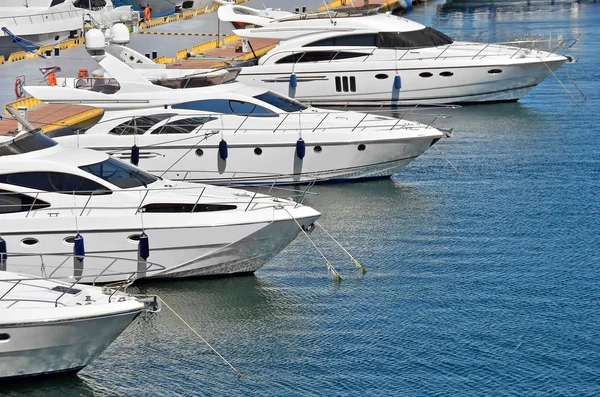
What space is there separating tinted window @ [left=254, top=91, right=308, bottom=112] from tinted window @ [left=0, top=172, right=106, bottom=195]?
809 cm

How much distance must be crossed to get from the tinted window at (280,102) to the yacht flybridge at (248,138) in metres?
0.02

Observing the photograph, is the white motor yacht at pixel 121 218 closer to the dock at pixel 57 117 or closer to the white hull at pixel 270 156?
the white hull at pixel 270 156

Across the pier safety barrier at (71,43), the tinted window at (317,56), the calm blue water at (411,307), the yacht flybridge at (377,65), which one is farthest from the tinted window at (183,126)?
the pier safety barrier at (71,43)

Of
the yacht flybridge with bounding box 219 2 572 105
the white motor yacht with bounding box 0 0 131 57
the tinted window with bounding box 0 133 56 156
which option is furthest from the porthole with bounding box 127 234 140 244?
the white motor yacht with bounding box 0 0 131 57

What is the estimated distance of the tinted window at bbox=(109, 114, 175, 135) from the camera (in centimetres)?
2464

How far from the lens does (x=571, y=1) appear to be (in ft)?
214

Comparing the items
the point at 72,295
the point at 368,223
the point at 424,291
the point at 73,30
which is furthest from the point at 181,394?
the point at 73,30

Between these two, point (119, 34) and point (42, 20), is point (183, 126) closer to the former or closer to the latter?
point (119, 34)

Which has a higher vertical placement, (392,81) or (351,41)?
(351,41)

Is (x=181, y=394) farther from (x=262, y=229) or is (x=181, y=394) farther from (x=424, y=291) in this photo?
(x=424, y=291)

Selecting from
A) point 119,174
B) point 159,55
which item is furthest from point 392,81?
point 119,174

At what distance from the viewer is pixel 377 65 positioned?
34.7 metres

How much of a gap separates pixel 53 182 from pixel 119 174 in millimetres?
1073

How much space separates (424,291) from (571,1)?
49.5m
